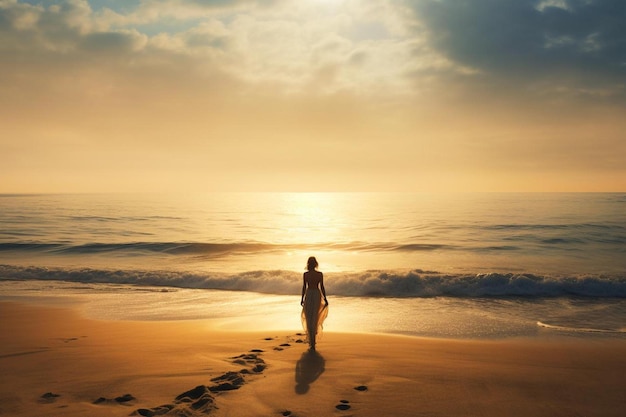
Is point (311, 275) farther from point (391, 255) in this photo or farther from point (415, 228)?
Result: point (415, 228)

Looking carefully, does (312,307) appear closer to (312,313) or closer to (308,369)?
(312,313)

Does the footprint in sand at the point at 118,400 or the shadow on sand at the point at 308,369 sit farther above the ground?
the footprint in sand at the point at 118,400

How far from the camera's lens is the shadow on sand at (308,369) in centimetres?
716

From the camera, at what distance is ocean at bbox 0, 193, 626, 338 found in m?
13.9

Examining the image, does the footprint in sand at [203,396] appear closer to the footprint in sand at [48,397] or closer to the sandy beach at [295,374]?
the sandy beach at [295,374]

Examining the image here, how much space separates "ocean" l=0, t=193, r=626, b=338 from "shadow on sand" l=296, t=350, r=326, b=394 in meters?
2.91

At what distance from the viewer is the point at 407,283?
19.8 metres

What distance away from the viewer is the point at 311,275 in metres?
9.87

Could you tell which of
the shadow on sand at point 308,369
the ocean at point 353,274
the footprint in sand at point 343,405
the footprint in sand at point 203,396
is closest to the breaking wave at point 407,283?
the ocean at point 353,274

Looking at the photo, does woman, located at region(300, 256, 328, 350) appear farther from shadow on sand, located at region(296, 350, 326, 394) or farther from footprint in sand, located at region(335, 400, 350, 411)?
footprint in sand, located at region(335, 400, 350, 411)

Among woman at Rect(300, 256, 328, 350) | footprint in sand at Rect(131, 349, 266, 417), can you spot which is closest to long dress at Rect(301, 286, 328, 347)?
woman at Rect(300, 256, 328, 350)

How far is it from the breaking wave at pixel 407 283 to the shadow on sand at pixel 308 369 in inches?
400

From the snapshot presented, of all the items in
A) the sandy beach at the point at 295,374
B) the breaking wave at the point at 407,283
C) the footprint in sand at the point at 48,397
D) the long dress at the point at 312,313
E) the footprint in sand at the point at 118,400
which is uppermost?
the long dress at the point at 312,313

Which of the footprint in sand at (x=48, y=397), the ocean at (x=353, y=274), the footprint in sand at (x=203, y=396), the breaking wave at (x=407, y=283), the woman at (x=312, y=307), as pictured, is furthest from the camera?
the breaking wave at (x=407, y=283)
